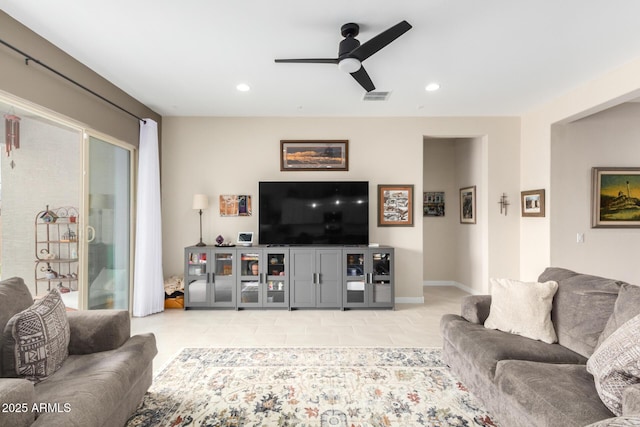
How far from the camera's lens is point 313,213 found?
4.30 m

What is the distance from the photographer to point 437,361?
8.75 ft

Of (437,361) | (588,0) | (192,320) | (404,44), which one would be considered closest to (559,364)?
(437,361)

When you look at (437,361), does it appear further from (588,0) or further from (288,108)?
(288,108)

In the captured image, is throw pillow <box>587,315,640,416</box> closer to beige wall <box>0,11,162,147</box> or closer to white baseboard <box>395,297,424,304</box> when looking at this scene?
white baseboard <box>395,297,424,304</box>

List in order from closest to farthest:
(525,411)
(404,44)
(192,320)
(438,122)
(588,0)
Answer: (525,411) → (588,0) → (404,44) → (192,320) → (438,122)

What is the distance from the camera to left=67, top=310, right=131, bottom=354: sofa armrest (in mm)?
1921

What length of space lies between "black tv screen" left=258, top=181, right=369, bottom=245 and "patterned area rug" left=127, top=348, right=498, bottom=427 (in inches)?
68.2

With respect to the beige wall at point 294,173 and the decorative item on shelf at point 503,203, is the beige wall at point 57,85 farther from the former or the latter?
the decorative item on shelf at point 503,203

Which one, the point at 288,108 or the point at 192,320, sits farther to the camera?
the point at 288,108

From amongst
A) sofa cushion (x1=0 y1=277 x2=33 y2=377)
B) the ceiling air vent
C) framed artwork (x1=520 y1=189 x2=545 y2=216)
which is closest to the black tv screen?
the ceiling air vent

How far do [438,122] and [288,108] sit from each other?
2305 millimetres

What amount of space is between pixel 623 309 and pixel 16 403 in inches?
117

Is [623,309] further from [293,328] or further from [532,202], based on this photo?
[532,202]

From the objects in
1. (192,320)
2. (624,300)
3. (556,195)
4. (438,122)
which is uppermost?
(438,122)
